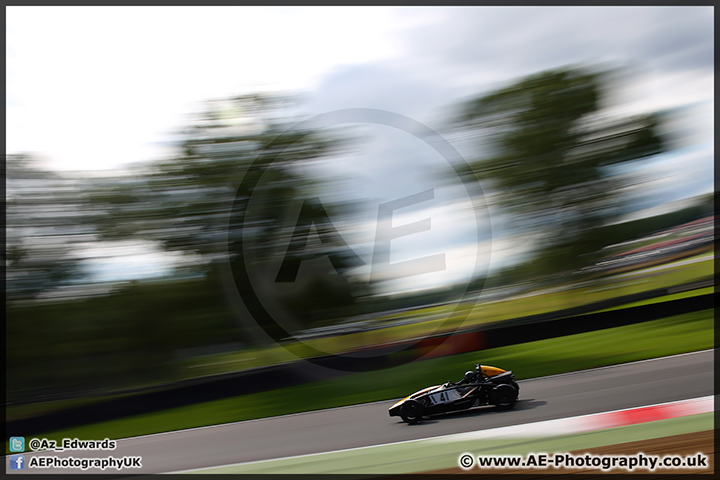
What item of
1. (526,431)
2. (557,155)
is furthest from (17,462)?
(557,155)

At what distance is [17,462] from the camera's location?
360 cm

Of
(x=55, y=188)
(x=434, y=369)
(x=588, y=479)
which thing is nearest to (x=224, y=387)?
(x=434, y=369)

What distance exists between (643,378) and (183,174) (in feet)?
16.8

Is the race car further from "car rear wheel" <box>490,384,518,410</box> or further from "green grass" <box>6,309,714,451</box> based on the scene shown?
"green grass" <box>6,309,714,451</box>

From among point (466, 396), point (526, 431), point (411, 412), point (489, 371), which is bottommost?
point (526, 431)

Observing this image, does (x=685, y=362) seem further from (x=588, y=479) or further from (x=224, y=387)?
(x=224, y=387)

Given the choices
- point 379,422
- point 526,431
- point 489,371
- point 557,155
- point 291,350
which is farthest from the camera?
point 557,155

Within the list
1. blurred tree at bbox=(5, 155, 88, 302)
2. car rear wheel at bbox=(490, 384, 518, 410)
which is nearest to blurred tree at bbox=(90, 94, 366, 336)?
blurred tree at bbox=(5, 155, 88, 302)

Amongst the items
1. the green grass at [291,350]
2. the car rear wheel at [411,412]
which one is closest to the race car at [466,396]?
the car rear wheel at [411,412]

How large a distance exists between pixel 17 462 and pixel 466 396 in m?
4.11

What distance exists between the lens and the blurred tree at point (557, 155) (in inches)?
171

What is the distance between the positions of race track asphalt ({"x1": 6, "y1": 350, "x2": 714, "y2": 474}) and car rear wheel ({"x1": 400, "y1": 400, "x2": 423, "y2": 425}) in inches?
2.1

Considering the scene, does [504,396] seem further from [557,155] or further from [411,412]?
[557,155]

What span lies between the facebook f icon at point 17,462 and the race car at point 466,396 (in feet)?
11.3
